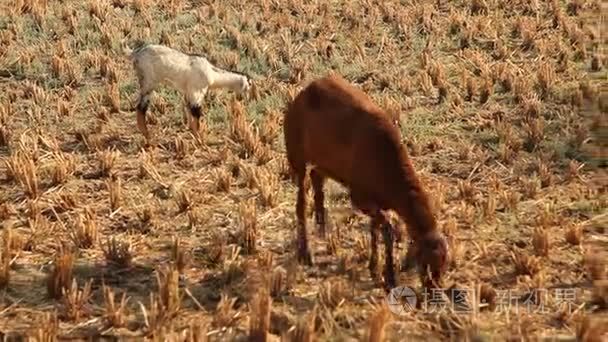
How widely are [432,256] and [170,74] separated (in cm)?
555

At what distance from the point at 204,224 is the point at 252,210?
0.54m

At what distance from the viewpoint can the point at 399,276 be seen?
562 centimetres

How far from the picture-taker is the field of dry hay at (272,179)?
509 cm

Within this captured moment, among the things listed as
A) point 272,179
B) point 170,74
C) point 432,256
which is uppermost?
point 170,74

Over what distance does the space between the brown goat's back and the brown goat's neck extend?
0.21 ft

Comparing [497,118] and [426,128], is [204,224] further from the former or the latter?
[497,118]

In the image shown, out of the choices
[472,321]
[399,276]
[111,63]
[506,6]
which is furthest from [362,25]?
[472,321]

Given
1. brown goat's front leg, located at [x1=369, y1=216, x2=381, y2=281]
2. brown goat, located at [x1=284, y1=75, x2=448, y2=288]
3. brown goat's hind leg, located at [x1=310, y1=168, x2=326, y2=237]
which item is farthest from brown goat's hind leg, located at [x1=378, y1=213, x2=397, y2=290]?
brown goat's hind leg, located at [x1=310, y1=168, x2=326, y2=237]

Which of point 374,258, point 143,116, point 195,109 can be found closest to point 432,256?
point 374,258

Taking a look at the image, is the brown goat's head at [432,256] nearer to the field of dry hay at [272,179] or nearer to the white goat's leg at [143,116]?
the field of dry hay at [272,179]

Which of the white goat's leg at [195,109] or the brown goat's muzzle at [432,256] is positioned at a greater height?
the white goat's leg at [195,109]

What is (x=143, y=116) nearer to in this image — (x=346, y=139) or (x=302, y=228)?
(x=302, y=228)

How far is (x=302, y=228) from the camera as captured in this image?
6145 millimetres

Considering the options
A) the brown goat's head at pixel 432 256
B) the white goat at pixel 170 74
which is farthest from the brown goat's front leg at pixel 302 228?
the white goat at pixel 170 74
